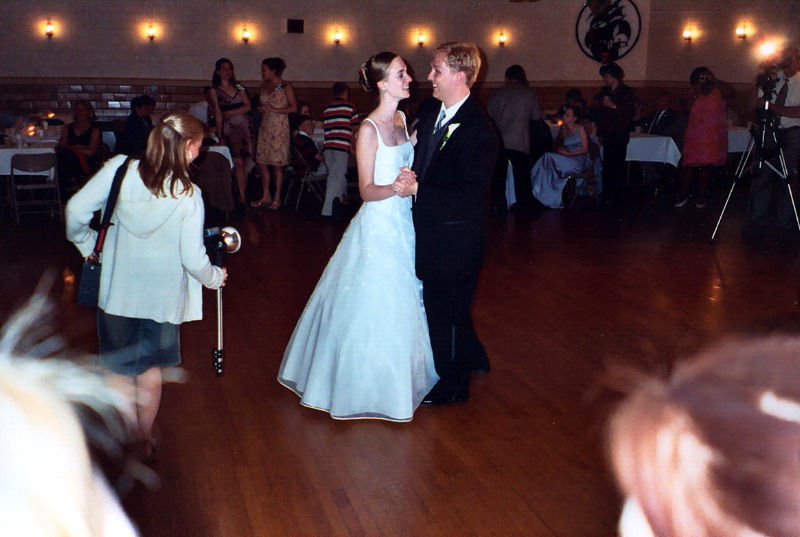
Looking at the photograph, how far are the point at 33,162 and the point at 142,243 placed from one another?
5.36 meters

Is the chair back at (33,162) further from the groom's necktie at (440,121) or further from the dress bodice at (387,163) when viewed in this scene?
the groom's necktie at (440,121)

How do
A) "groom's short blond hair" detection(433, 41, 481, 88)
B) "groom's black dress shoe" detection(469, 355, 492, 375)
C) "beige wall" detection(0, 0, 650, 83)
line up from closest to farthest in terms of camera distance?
"groom's short blond hair" detection(433, 41, 481, 88), "groom's black dress shoe" detection(469, 355, 492, 375), "beige wall" detection(0, 0, 650, 83)

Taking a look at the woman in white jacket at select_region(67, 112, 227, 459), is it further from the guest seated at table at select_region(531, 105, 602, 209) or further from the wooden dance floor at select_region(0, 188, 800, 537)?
the guest seated at table at select_region(531, 105, 602, 209)

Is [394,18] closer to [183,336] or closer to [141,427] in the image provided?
[183,336]

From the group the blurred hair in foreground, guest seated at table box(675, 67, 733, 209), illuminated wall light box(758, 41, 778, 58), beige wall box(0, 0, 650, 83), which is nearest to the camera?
the blurred hair in foreground

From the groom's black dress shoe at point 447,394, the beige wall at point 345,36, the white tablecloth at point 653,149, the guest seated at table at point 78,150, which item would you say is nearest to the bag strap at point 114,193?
the groom's black dress shoe at point 447,394

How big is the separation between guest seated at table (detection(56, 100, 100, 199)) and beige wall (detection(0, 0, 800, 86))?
4.14 meters

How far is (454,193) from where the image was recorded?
318 cm

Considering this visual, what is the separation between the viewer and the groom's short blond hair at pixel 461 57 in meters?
3.15

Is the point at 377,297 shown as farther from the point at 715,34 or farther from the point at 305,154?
the point at 715,34

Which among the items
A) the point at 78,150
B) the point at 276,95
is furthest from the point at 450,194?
the point at 78,150

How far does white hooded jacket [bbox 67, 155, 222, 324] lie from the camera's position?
2.61m

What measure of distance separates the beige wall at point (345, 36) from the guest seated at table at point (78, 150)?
4.14m

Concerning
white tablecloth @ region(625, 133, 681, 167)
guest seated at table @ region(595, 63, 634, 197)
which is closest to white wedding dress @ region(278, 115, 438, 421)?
guest seated at table @ region(595, 63, 634, 197)
